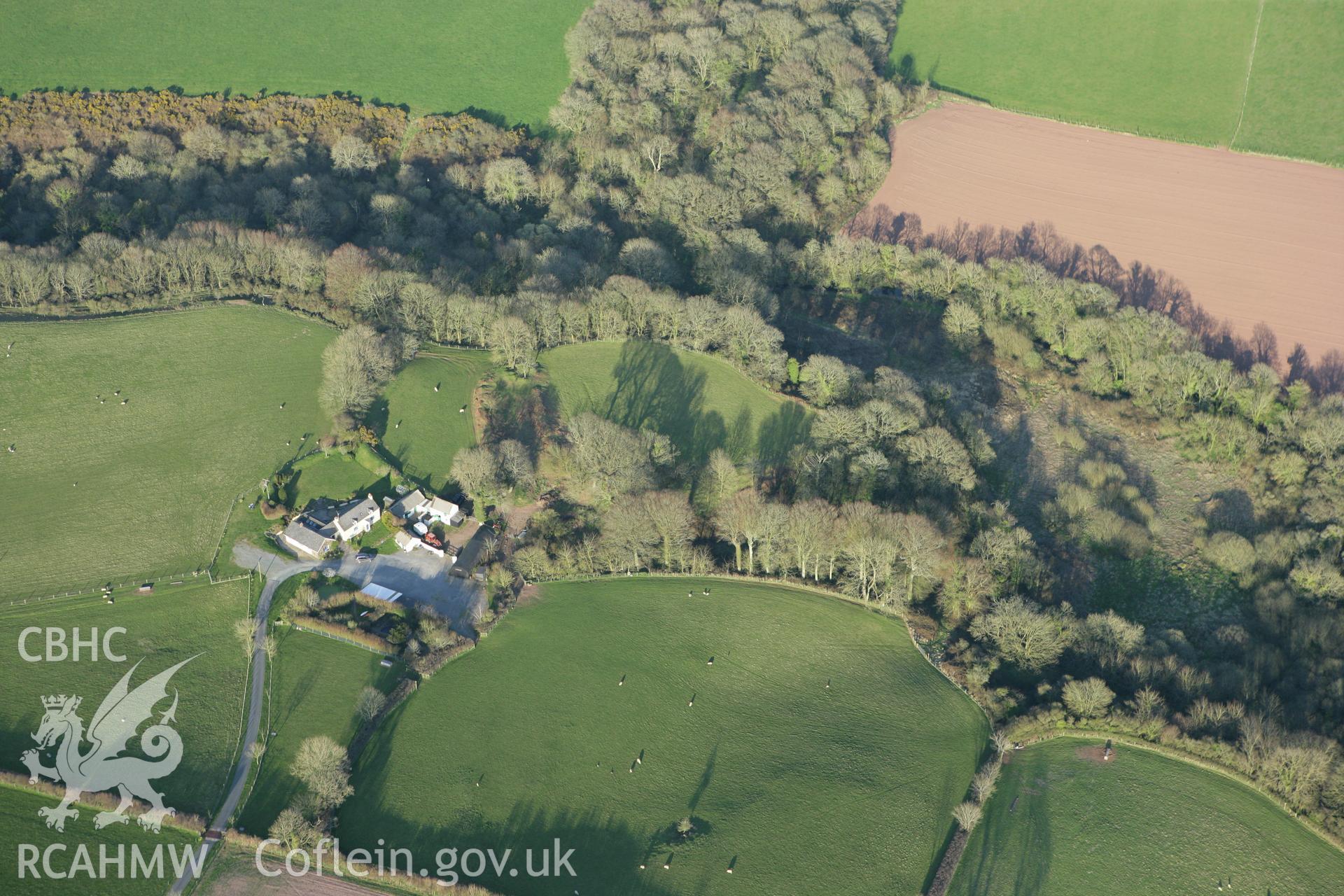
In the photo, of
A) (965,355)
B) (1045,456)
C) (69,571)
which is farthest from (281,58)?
(1045,456)

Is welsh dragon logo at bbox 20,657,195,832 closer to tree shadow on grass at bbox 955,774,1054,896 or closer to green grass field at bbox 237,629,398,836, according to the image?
green grass field at bbox 237,629,398,836

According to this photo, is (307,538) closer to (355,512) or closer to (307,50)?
(355,512)

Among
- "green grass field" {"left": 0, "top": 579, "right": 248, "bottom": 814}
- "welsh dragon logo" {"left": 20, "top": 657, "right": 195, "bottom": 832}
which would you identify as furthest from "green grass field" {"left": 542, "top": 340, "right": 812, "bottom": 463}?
"welsh dragon logo" {"left": 20, "top": 657, "right": 195, "bottom": 832}

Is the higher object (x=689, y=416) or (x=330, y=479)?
(x=689, y=416)

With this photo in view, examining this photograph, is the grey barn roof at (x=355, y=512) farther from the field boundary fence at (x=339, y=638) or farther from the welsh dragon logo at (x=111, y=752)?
the welsh dragon logo at (x=111, y=752)

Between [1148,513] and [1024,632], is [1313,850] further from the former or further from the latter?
[1148,513]

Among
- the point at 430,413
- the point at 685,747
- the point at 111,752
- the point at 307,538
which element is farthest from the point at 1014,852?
the point at 430,413

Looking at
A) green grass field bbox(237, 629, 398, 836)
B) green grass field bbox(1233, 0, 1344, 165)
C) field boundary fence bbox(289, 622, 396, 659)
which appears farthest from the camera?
green grass field bbox(1233, 0, 1344, 165)
